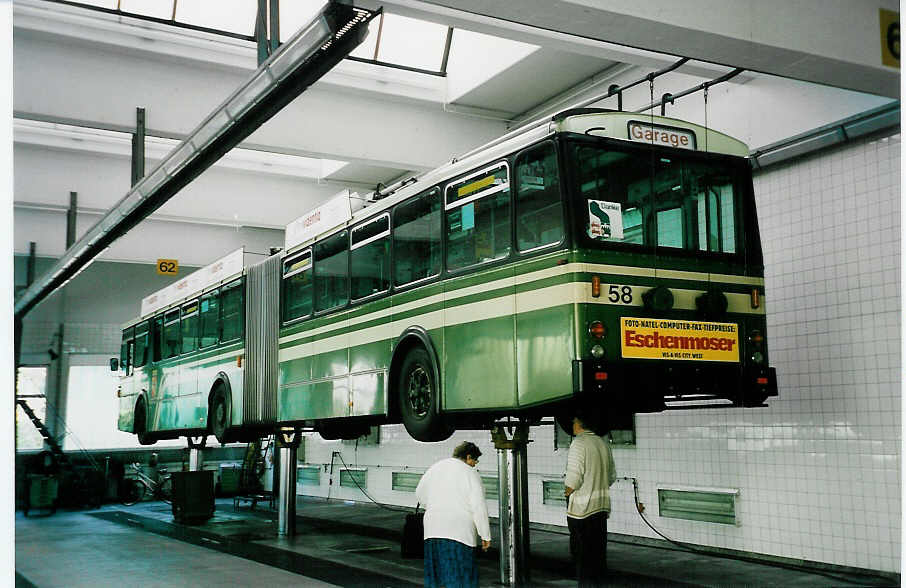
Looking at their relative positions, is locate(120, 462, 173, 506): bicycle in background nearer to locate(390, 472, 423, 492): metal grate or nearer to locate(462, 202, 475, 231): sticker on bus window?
locate(390, 472, 423, 492): metal grate

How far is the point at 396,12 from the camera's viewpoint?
957 cm

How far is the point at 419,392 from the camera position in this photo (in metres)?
10.1

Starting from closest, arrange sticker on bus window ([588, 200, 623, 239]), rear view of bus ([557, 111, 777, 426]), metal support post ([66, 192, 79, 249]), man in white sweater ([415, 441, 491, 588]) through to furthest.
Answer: man in white sweater ([415, 441, 491, 588]), rear view of bus ([557, 111, 777, 426]), sticker on bus window ([588, 200, 623, 239]), metal support post ([66, 192, 79, 249])

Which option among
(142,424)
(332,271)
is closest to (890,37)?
(332,271)

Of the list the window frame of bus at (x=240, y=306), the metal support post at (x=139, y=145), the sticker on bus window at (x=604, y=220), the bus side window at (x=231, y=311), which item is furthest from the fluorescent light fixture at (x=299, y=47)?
the bus side window at (x=231, y=311)

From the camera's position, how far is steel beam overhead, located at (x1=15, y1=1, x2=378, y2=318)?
25.1ft

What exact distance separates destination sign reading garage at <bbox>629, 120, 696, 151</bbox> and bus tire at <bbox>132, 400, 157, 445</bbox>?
600 inches

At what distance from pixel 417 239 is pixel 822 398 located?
4.83 meters

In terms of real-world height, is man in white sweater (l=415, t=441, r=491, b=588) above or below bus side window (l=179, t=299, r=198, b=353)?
below

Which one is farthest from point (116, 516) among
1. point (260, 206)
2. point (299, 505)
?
point (260, 206)

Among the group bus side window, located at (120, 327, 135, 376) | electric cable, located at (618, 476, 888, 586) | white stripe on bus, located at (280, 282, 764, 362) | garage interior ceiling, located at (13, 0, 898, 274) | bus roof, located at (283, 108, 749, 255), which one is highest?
garage interior ceiling, located at (13, 0, 898, 274)

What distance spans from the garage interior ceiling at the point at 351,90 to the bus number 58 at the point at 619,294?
7.50 feet

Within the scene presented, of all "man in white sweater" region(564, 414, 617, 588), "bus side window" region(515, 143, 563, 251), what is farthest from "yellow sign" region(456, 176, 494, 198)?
"man in white sweater" region(564, 414, 617, 588)

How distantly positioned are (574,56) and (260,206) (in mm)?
8097
